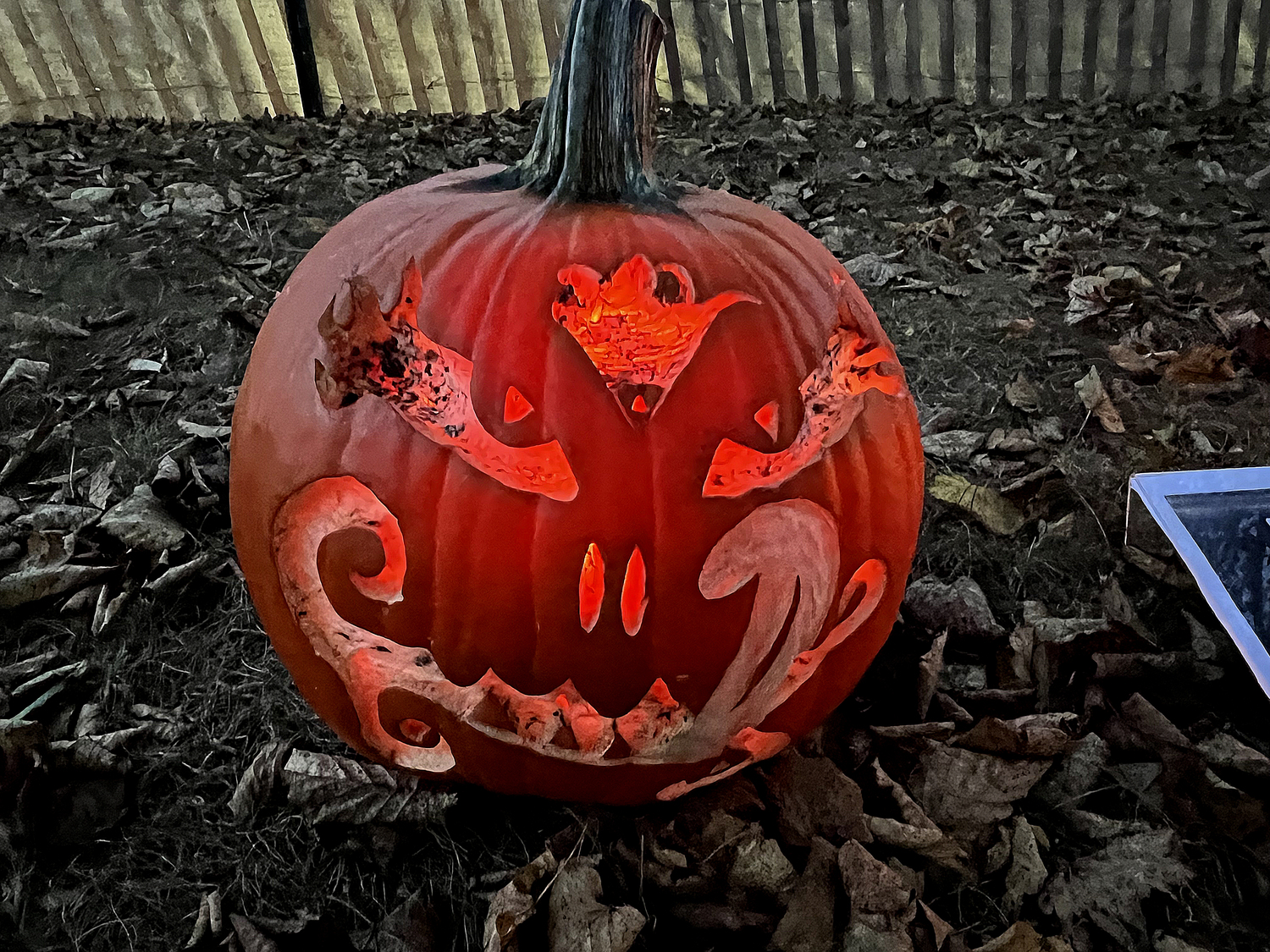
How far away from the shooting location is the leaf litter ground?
1.37 meters

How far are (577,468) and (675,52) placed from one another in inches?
199

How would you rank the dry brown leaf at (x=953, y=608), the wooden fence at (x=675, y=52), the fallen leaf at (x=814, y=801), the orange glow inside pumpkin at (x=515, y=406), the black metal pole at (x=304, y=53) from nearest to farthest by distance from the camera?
the orange glow inside pumpkin at (x=515, y=406), the fallen leaf at (x=814, y=801), the dry brown leaf at (x=953, y=608), the black metal pole at (x=304, y=53), the wooden fence at (x=675, y=52)

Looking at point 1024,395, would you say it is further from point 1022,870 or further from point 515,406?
point 515,406

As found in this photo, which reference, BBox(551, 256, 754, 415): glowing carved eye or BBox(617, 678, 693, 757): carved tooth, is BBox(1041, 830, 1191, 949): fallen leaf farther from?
BBox(551, 256, 754, 415): glowing carved eye

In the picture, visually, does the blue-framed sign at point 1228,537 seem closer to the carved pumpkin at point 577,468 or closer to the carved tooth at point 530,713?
the carved pumpkin at point 577,468

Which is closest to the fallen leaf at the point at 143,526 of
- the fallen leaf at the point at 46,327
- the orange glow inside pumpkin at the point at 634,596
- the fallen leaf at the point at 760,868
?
the fallen leaf at the point at 46,327

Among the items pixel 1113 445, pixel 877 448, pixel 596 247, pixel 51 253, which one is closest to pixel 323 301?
pixel 596 247

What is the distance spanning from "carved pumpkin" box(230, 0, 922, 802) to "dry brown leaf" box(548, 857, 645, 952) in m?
0.13

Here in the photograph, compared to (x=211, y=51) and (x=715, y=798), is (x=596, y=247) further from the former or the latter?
(x=211, y=51)

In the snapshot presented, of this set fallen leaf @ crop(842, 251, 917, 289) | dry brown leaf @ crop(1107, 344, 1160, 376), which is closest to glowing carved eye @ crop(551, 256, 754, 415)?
dry brown leaf @ crop(1107, 344, 1160, 376)

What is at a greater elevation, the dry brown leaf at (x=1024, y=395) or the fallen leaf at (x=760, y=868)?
the fallen leaf at (x=760, y=868)

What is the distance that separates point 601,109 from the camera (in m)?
1.33

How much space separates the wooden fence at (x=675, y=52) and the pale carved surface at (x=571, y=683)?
4947mm

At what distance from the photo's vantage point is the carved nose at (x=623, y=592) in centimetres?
123
